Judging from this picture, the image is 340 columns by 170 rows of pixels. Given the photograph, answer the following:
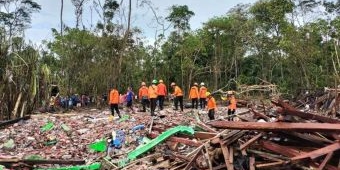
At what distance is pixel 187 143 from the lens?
32.8ft

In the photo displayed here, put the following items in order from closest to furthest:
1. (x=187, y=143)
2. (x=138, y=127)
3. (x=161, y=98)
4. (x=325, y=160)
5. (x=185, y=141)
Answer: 1. (x=325, y=160)
2. (x=187, y=143)
3. (x=185, y=141)
4. (x=138, y=127)
5. (x=161, y=98)

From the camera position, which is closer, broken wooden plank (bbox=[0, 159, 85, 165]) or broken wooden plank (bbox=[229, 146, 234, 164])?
broken wooden plank (bbox=[229, 146, 234, 164])

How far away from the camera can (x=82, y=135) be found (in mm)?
14914

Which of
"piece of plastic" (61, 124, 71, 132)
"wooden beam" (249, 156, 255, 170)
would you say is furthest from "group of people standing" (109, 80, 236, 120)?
"wooden beam" (249, 156, 255, 170)

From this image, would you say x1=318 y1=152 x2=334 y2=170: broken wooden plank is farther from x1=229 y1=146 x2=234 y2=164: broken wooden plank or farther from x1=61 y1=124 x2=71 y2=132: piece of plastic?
x1=61 y1=124 x2=71 y2=132: piece of plastic

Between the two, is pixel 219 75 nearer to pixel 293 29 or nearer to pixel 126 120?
pixel 293 29

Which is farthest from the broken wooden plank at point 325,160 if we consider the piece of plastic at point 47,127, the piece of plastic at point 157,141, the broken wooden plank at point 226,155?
the piece of plastic at point 47,127

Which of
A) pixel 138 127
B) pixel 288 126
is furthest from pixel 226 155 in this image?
pixel 138 127

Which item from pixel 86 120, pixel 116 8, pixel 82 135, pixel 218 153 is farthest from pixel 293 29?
pixel 218 153

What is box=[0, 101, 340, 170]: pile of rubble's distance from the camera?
275 inches

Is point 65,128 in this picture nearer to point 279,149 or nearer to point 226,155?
point 226,155

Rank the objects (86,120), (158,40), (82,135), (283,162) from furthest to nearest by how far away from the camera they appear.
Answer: (158,40) → (86,120) → (82,135) → (283,162)

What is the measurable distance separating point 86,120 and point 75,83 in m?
16.9

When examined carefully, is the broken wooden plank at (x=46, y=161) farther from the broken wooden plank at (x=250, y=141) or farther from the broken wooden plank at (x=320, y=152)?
the broken wooden plank at (x=320, y=152)
